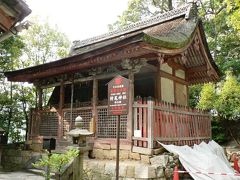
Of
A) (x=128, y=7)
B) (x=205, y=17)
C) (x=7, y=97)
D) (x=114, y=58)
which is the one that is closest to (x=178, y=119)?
(x=114, y=58)

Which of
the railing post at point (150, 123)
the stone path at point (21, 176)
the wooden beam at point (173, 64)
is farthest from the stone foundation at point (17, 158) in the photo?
the wooden beam at point (173, 64)

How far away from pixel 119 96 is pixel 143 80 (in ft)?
15.2

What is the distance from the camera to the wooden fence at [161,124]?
27.9 ft

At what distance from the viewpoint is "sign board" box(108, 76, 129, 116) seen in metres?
6.69

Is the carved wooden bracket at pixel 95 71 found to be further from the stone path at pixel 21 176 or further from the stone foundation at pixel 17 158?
the stone path at pixel 21 176

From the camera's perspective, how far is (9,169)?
11.4 m

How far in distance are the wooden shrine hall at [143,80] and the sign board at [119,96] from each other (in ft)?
4.99

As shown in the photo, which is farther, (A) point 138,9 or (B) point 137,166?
(A) point 138,9

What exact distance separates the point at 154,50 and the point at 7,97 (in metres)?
12.8

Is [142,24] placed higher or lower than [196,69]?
higher

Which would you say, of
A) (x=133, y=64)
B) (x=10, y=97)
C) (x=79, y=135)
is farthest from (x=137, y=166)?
(x=10, y=97)

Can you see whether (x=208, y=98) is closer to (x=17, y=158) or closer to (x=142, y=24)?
(x=142, y=24)

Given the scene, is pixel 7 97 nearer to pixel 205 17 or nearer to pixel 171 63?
pixel 171 63

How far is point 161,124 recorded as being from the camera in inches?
351
